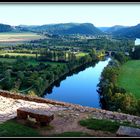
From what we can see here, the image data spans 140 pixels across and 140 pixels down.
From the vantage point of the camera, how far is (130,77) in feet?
104

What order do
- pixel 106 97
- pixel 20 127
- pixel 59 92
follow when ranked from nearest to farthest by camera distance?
pixel 20 127
pixel 106 97
pixel 59 92

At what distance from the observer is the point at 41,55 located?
33094 mm

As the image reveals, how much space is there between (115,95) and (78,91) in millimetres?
5064

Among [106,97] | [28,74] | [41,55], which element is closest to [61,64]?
[41,55]

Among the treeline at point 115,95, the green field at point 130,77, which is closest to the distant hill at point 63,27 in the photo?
the treeline at point 115,95

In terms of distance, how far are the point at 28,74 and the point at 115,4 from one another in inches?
1037

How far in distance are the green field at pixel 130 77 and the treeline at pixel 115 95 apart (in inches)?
29.6

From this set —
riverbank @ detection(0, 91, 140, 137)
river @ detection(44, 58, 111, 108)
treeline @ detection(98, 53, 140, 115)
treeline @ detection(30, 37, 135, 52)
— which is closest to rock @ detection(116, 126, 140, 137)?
riverbank @ detection(0, 91, 140, 137)

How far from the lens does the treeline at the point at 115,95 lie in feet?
55.8

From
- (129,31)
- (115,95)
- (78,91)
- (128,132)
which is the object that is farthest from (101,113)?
(78,91)

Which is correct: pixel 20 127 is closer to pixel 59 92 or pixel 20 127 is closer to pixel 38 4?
pixel 38 4

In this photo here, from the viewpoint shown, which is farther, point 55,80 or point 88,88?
point 55,80

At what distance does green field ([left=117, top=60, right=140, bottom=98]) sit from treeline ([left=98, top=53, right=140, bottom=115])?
A: 0.75 meters

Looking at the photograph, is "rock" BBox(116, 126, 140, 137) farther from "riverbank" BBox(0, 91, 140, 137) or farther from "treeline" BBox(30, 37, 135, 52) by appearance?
"treeline" BBox(30, 37, 135, 52)
